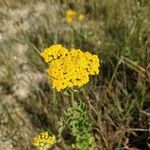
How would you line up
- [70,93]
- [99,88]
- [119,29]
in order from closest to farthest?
[70,93], [99,88], [119,29]

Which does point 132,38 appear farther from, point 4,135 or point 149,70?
point 4,135

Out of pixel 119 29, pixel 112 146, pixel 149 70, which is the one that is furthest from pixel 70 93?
pixel 119 29

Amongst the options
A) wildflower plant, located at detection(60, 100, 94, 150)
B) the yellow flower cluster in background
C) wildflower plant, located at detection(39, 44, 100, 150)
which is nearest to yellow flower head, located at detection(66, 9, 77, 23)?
the yellow flower cluster in background

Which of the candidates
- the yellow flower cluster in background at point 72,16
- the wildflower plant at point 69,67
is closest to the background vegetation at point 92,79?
the yellow flower cluster in background at point 72,16

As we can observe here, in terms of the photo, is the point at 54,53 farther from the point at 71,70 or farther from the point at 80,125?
the point at 80,125

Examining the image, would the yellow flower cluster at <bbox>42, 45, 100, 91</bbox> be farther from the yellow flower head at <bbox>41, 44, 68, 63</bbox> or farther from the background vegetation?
the background vegetation

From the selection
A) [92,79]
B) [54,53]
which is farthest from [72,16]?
[54,53]
